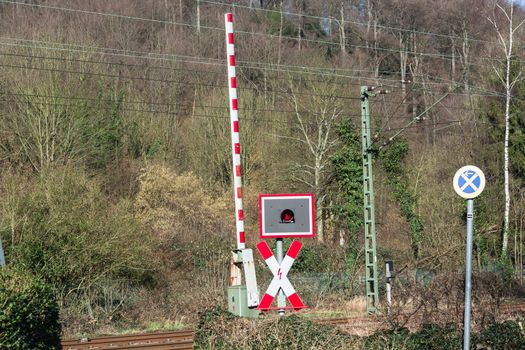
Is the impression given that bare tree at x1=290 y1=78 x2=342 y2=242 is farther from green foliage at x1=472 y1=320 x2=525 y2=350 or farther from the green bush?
the green bush

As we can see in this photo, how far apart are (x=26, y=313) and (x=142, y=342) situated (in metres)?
8.61

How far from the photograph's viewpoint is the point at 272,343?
11352 mm

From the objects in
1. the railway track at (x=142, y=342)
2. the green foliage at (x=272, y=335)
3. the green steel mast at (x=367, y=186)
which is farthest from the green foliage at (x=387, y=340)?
the green steel mast at (x=367, y=186)

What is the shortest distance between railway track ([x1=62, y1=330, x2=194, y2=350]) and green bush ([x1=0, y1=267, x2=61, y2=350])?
538 cm

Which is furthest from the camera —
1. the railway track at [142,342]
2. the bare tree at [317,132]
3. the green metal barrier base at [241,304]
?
the bare tree at [317,132]

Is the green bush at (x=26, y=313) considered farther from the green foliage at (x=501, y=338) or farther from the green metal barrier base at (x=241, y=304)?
the green foliage at (x=501, y=338)

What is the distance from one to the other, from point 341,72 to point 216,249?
20137mm

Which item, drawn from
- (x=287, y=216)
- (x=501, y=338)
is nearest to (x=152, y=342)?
(x=287, y=216)

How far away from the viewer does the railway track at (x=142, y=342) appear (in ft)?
55.5

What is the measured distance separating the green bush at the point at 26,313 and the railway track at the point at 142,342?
17.6 feet

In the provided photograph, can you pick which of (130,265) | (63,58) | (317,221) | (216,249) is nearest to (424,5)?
(317,221)

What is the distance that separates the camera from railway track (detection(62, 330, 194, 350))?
16906 mm

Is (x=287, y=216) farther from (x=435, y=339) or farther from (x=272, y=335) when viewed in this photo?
(x=435, y=339)

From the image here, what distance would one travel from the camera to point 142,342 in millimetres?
18703
